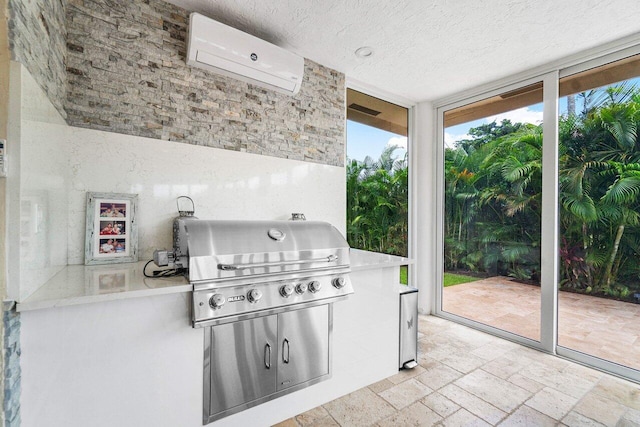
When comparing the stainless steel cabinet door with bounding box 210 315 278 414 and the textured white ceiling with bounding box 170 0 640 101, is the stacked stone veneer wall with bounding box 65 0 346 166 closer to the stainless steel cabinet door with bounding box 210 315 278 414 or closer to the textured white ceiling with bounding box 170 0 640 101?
the textured white ceiling with bounding box 170 0 640 101

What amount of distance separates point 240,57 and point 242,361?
6.88ft

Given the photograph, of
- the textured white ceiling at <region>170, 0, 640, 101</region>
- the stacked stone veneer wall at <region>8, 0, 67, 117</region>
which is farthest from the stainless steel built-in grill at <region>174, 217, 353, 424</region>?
the textured white ceiling at <region>170, 0, 640, 101</region>

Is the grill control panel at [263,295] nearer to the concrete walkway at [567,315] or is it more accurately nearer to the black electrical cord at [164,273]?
the black electrical cord at [164,273]

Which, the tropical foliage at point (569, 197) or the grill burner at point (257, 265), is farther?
the tropical foliage at point (569, 197)

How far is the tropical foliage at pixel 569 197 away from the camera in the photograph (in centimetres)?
246

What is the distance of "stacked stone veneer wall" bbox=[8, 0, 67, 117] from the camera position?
1117mm

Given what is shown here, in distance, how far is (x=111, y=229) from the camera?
193cm

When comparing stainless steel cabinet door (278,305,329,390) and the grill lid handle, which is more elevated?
the grill lid handle

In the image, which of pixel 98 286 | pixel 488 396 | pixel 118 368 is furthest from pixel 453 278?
pixel 98 286

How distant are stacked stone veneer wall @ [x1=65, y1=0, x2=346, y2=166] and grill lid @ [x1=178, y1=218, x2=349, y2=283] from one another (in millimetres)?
871

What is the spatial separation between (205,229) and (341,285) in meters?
0.96

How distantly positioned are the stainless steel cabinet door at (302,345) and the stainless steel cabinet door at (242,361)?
60 millimetres

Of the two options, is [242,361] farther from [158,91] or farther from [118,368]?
[158,91]

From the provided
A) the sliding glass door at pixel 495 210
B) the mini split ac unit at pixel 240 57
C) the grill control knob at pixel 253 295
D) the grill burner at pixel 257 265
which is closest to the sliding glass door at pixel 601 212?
the sliding glass door at pixel 495 210
